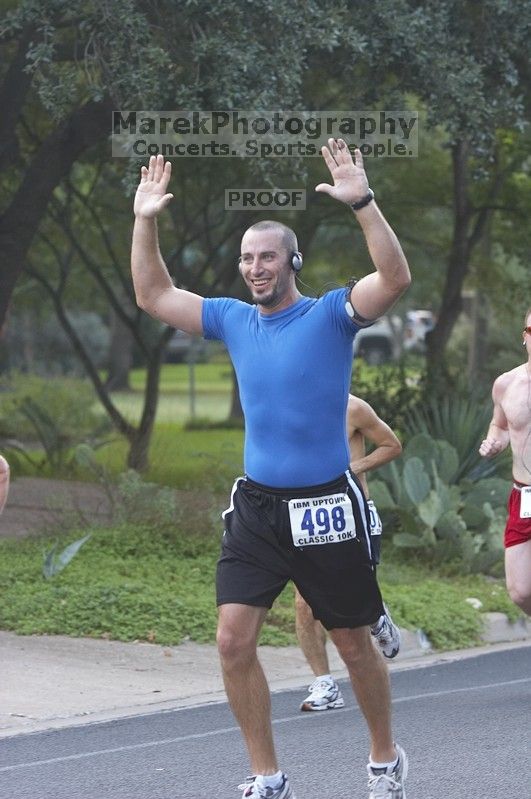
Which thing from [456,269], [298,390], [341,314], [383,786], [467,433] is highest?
[456,269]

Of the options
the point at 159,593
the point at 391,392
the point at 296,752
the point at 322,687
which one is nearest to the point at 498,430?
the point at 322,687

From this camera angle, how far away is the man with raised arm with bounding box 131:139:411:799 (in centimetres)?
530

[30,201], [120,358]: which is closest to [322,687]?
[30,201]

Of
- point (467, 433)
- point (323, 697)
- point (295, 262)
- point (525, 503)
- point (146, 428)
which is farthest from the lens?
point (146, 428)

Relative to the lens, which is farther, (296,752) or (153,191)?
(296,752)

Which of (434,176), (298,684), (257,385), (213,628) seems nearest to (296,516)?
(257,385)

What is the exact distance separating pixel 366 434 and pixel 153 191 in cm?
339

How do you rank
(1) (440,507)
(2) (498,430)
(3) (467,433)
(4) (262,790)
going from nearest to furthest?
1. (4) (262,790)
2. (2) (498,430)
3. (1) (440,507)
4. (3) (467,433)

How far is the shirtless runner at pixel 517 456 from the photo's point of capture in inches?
281

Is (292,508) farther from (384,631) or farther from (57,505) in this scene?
(57,505)

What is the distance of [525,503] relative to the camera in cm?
715

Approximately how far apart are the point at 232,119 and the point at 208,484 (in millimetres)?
3596

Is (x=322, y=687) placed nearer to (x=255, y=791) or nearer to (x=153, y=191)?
(x=255, y=791)

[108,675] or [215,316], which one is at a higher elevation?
[215,316]
